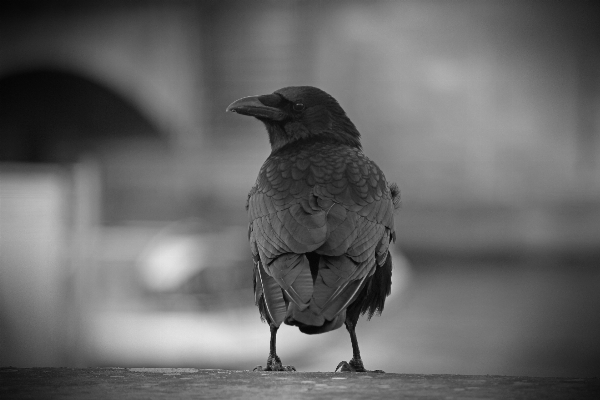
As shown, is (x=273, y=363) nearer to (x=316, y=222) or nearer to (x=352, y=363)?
(x=352, y=363)

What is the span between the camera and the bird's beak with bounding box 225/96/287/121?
12.9 feet

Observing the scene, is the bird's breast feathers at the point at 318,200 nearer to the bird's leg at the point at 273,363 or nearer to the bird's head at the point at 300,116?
the bird's head at the point at 300,116

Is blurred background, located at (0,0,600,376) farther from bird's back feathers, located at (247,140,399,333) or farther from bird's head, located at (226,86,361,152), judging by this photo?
bird's back feathers, located at (247,140,399,333)

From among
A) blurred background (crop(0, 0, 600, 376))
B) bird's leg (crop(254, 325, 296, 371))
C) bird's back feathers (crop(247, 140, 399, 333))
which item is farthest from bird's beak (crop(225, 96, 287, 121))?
blurred background (crop(0, 0, 600, 376))

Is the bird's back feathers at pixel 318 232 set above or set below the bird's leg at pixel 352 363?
above

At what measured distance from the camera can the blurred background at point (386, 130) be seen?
40.5 feet

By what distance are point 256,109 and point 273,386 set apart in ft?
5.54

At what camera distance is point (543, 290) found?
47.0 ft

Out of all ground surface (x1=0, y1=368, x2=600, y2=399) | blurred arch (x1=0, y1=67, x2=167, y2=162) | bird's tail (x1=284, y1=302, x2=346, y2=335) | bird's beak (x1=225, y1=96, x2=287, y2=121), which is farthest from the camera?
blurred arch (x1=0, y1=67, x2=167, y2=162)

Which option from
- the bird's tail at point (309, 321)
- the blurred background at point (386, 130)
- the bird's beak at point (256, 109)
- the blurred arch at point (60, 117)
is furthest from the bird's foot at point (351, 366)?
the blurred arch at point (60, 117)

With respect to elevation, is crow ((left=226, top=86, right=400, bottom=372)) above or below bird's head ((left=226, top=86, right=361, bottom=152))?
below

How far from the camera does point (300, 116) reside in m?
4.05

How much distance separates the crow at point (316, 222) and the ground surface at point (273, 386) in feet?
1.21

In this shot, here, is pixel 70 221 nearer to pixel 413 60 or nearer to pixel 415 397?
pixel 413 60
